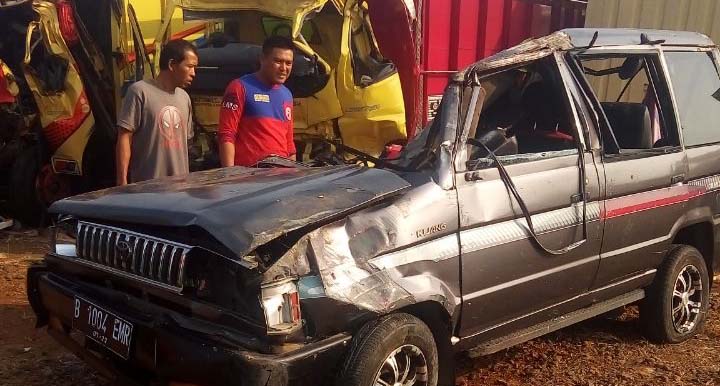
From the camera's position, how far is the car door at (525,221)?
3115 millimetres

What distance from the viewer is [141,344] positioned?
2.61 m

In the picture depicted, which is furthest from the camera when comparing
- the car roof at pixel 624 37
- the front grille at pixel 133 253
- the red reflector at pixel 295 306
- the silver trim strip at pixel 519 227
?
the car roof at pixel 624 37

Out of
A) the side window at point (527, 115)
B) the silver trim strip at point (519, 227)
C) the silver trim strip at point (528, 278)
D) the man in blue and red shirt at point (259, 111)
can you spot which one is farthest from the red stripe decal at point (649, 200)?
the man in blue and red shirt at point (259, 111)

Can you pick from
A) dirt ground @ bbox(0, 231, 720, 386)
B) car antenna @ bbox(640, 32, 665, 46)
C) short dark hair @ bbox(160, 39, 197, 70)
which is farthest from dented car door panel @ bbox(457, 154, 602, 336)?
short dark hair @ bbox(160, 39, 197, 70)

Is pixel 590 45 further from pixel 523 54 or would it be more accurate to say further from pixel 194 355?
pixel 194 355

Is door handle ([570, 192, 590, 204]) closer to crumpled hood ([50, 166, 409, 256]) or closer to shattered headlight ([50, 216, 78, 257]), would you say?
crumpled hood ([50, 166, 409, 256])

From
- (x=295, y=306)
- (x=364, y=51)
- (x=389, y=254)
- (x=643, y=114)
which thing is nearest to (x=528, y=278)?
(x=389, y=254)

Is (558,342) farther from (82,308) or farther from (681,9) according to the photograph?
(681,9)

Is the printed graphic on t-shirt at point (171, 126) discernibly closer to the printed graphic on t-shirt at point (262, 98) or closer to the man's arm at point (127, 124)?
the man's arm at point (127, 124)

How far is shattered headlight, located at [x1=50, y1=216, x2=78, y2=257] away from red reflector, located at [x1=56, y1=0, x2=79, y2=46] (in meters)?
3.76

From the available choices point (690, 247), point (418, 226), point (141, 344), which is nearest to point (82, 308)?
point (141, 344)

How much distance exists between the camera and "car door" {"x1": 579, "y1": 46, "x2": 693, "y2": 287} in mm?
3768

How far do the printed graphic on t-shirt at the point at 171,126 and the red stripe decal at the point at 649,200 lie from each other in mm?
2576

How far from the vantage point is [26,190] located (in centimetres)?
686
